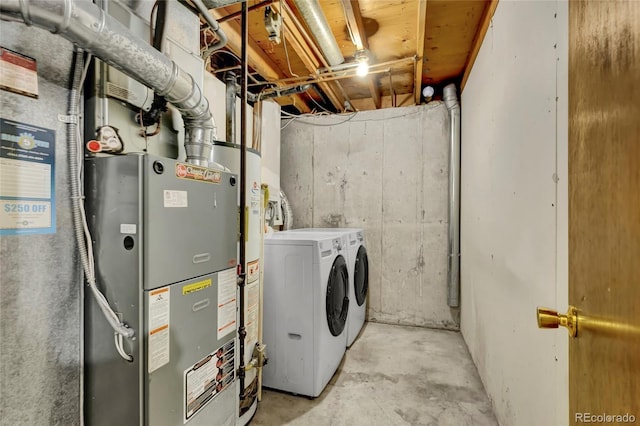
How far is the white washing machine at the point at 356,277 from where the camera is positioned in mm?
2551

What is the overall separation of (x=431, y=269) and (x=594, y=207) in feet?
8.76

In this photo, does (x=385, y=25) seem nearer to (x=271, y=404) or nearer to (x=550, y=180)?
(x=550, y=180)

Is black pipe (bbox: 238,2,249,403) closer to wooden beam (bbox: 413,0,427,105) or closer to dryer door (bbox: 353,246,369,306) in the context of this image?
wooden beam (bbox: 413,0,427,105)

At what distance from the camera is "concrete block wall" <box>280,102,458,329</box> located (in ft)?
10.1

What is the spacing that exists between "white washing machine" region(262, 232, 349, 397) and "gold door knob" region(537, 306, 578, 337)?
131 centimetres

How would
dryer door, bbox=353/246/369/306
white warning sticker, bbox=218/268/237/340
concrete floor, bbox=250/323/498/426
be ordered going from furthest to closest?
dryer door, bbox=353/246/369/306, concrete floor, bbox=250/323/498/426, white warning sticker, bbox=218/268/237/340

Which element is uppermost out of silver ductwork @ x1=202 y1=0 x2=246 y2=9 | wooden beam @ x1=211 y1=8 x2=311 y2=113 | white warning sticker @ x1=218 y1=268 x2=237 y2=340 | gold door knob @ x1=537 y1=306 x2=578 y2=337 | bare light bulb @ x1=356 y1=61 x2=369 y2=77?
wooden beam @ x1=211 y1=8 x2=311 y2=113

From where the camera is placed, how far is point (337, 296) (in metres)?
2.15

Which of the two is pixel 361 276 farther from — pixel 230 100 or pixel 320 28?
pixel 320 28

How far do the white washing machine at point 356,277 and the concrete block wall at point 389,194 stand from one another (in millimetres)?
276

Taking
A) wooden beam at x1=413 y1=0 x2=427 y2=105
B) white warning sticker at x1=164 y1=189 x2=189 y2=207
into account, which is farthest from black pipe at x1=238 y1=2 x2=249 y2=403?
wooden beam at x1=413 y1=0 x2=427 y2=105

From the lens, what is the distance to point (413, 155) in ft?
10.3

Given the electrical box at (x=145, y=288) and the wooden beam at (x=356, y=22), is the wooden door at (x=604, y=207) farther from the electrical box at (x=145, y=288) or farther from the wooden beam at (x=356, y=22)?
the wooden beam at (x=356, y=22)

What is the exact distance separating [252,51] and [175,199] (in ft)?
5.92
